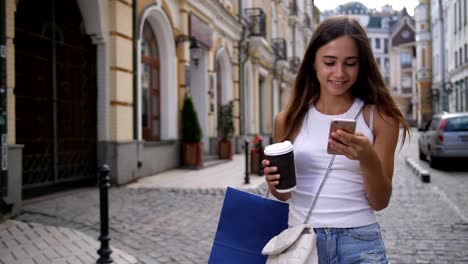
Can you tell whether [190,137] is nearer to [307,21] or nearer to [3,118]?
[3,118]

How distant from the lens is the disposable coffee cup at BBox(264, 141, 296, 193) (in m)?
1.97

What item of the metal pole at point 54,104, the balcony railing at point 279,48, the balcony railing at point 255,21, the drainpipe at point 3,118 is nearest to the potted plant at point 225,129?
the balcony railing at point 255,21

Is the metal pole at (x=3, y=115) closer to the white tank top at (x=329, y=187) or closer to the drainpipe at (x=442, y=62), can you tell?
the white tank top at (x=329, y=187)

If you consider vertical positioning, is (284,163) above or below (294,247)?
above

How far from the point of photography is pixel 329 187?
2.06 meters

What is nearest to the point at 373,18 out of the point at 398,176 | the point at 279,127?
the point at 398,176

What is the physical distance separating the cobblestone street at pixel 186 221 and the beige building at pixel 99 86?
761 mm

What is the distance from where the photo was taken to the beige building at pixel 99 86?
28.3ft

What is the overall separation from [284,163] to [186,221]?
5.46 meters

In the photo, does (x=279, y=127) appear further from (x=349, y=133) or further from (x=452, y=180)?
(x=452, y=180)

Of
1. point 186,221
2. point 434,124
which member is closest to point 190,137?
point 186,221

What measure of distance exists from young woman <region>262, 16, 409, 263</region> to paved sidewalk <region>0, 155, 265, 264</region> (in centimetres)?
347

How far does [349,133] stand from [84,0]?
941 centimetres

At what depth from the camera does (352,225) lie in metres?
2.03
